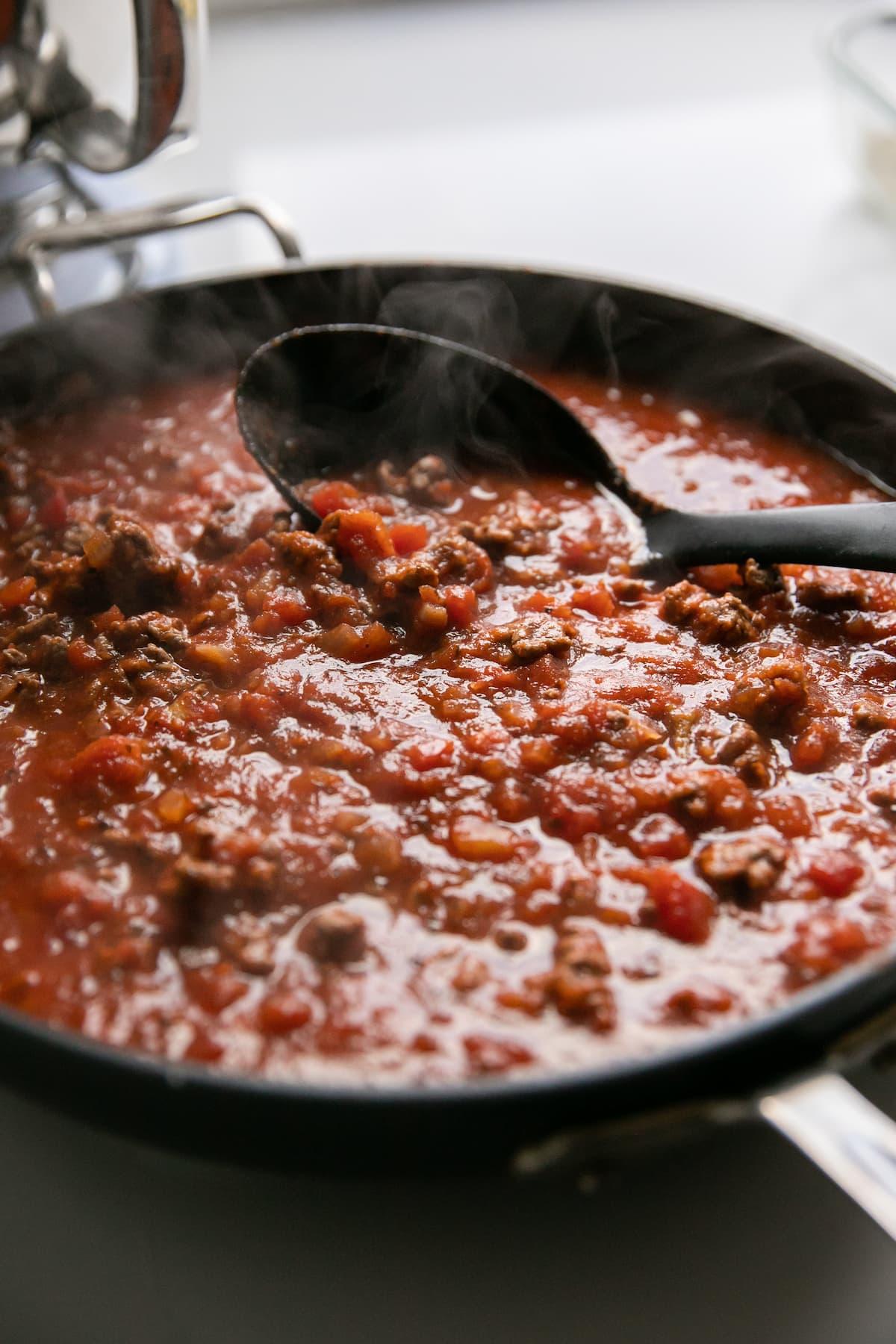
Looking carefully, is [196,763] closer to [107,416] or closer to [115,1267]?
[115,1267]

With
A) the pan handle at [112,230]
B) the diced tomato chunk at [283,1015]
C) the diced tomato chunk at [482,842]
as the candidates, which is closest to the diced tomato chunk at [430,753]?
the diced tomato chunk at [482,842]

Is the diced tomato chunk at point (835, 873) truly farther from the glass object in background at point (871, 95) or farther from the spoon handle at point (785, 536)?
the glass object in background at point (871, 95)

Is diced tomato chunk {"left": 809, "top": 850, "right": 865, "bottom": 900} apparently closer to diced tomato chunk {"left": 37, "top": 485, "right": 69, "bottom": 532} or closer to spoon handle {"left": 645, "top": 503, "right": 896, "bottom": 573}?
spoon handle {"left": 645, "top": 503, "right": 896, "bottom": 573}

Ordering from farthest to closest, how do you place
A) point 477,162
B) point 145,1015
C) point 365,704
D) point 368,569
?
point 477,162, point 368,569, point 365,704, point 145,1015

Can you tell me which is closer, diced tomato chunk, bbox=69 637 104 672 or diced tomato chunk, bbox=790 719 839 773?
diced tomato chunk, bbox=790 719 839 773

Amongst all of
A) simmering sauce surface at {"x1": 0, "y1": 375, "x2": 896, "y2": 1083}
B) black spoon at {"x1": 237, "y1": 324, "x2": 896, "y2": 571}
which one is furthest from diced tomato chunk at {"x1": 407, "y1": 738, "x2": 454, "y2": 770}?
black spoon at {"x1": 237, "y1": 324, "x2": 896, "y2": 571}

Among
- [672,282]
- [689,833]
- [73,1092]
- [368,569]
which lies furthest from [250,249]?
[73,1092]
